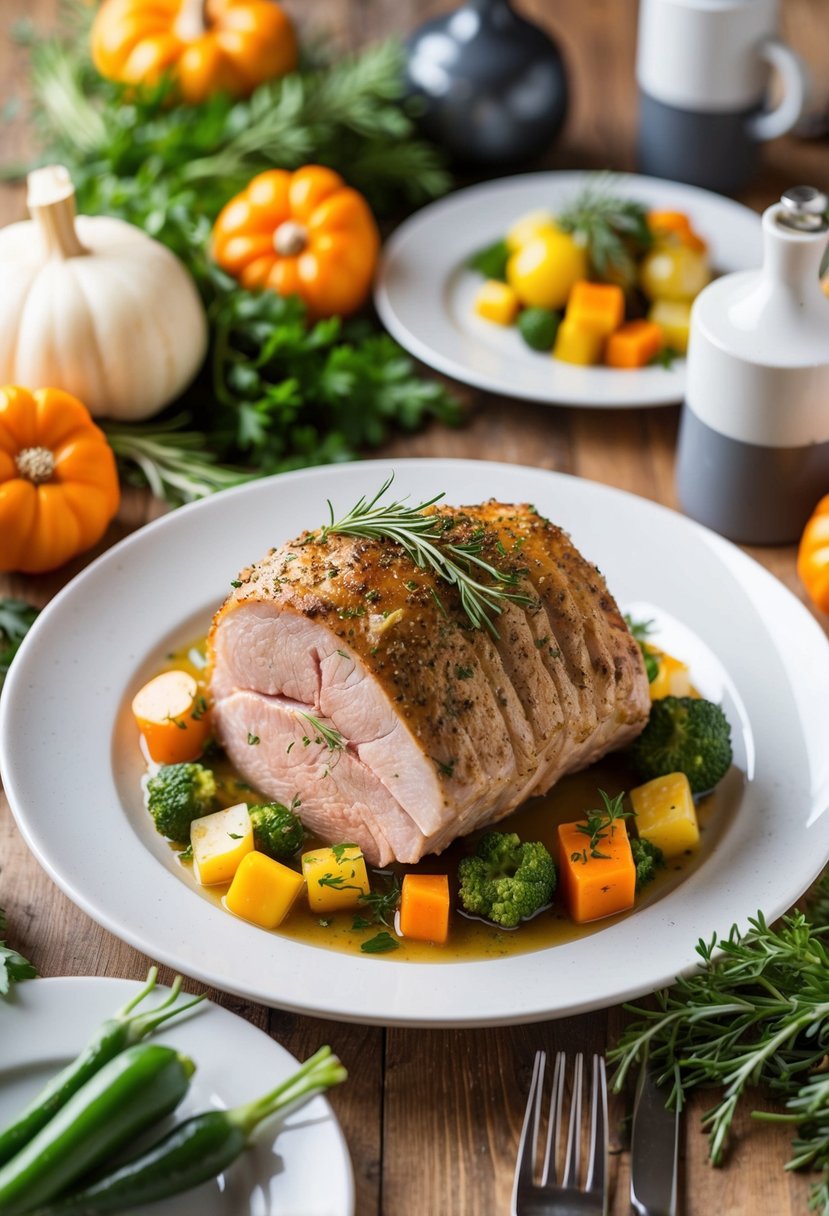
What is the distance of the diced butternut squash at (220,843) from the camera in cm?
284

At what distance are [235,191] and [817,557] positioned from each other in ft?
8.38

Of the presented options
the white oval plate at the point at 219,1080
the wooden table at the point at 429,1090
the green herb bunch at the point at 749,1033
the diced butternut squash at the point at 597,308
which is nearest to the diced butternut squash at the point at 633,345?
the diced butternut squash at the point at 597,308

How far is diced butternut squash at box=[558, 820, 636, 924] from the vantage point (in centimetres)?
274

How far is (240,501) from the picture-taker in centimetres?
364

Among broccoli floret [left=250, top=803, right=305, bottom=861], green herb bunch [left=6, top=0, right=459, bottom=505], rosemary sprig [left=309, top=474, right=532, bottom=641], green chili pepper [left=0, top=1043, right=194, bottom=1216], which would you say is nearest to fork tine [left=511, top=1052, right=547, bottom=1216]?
green chili pepper [left=0, top=1043, right=194, bottom=1216]

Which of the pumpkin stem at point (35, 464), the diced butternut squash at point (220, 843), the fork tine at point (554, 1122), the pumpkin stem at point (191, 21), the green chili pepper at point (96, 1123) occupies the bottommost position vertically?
the fork tine at point (554, 1122)

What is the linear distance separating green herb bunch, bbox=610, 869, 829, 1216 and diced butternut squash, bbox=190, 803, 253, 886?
2.91 ft

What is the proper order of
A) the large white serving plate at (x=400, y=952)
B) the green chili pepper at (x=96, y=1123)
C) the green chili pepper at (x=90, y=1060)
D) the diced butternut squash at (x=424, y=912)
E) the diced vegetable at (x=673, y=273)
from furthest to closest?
the diced vegetable at (x=673, y=273)
the diced butternut squash at (x=424, y=912)
the large white serving plate at (x=400, y=952)
the green chili pepper at (x=90, y=1060)
the green chili pepper at (x=96, y=1123)

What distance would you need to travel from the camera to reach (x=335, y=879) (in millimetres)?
2801

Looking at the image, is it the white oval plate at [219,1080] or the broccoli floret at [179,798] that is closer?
the white oval plate at [219,1080]

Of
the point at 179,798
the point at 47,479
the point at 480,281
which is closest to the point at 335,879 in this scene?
the point at 179,798

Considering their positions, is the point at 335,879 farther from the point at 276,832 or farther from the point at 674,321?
the point at 674,321

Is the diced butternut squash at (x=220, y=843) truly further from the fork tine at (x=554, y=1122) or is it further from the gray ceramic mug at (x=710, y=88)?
the gray ceramic mug at (x=710, y=88)

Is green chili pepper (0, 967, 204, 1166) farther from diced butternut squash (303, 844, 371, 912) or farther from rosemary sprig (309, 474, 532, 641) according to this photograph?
rosemary sprig (309, 474, 532, 641)
